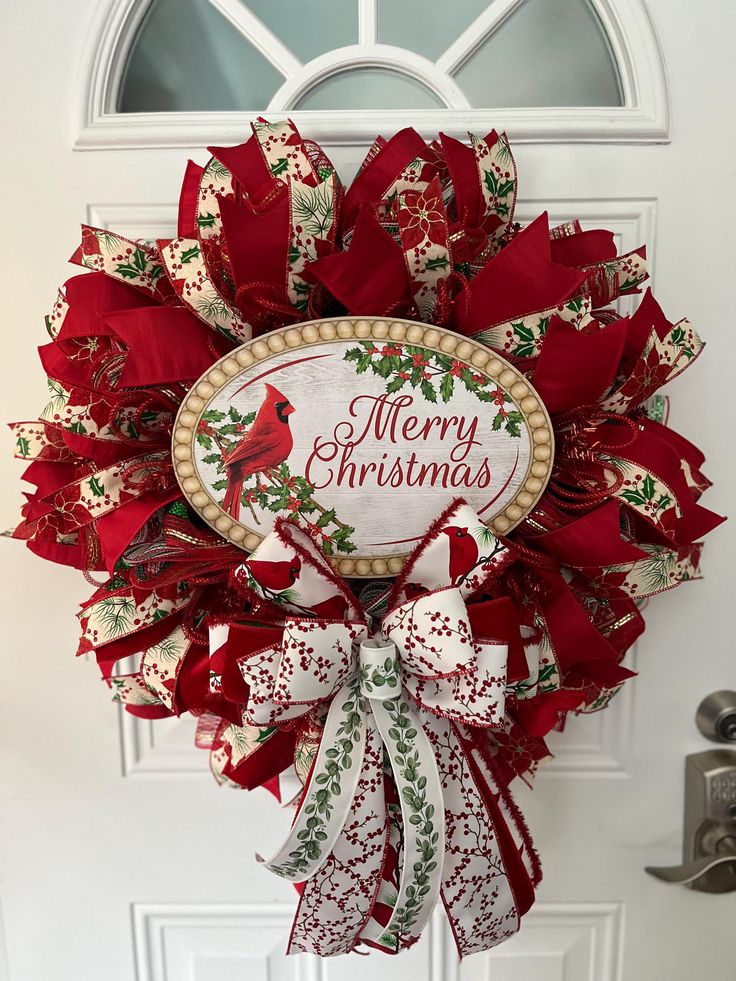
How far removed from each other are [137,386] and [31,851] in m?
0.57

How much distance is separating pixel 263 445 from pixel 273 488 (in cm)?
4

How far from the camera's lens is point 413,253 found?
1.62 feet

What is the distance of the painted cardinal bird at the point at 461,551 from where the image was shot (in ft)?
1.61

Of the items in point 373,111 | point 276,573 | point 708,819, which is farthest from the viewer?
point 708,819

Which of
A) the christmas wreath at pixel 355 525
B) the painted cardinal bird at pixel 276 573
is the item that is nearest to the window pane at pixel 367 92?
the christmas wreath at pixel 355 525

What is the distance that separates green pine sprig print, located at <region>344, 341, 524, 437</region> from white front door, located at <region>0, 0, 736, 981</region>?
216 millimetres

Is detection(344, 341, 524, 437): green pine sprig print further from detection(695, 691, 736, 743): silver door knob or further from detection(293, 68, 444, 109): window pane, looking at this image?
detection(695, 691, 736, 743): silver door knob

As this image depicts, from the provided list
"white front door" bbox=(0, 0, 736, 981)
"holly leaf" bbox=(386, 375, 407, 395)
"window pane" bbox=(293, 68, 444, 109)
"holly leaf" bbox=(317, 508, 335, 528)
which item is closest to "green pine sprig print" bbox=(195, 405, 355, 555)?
"holly leaf" bbox=(317, 508, 335, 528)

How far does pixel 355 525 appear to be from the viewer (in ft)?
1.77

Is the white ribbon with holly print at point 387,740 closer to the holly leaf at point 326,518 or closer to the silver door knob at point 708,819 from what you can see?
the holly leaf at point 326,518

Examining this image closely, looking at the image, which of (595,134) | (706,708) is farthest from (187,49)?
(706,708)

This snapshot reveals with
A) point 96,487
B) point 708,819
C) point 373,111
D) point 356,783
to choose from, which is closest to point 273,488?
point 96,487

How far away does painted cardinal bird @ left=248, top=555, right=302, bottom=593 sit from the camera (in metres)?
0.48

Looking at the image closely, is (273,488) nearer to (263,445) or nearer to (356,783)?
(263,445)
